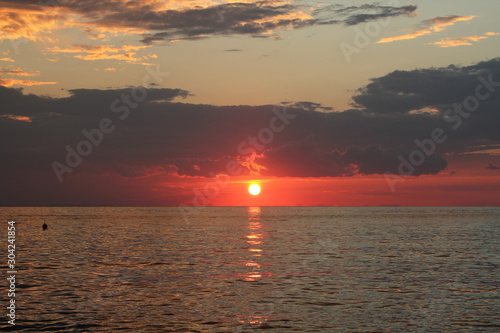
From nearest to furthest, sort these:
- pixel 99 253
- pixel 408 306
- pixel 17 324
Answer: pixel 17 324 < pixel 408 306 < pixel 99 253

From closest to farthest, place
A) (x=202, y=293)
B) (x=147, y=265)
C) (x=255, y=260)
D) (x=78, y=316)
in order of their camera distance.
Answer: (x=78, y=316), (x=202, y=293), (x=147, y=265), (x=255, y=260)

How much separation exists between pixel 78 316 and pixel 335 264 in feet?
96.2

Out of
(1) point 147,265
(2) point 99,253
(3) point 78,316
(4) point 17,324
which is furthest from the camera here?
(2) point 99,253

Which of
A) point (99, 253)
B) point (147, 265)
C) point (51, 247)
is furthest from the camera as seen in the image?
point (51, 247)

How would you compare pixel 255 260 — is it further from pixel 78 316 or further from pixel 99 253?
pixel 78 316

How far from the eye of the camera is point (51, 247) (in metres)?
73.6

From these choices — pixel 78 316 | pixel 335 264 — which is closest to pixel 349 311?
pixel 78 316

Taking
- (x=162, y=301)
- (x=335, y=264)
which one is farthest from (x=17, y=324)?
(x=335, y=264)

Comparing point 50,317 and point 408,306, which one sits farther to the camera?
point 408,306

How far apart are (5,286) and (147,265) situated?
15.7 m

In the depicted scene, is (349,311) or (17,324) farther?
(349,311)

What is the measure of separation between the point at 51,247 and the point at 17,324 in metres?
48.4

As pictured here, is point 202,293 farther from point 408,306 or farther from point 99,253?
point 99,253

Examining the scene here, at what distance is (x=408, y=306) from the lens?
32312 millimetres
